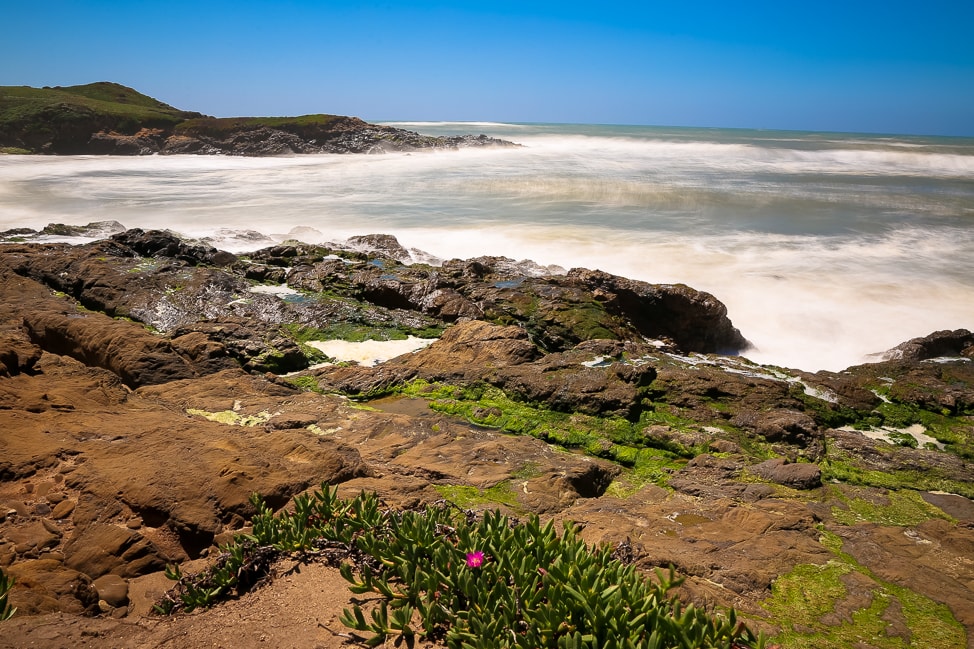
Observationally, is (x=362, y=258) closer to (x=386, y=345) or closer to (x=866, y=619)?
(x=386, y=345)

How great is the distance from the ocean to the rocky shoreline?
4.84m

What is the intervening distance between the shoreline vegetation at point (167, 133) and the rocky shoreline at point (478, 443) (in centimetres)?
5753

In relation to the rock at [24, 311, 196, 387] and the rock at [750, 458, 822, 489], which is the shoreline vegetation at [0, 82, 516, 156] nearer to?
the rock at [24, 311, 196, 387]

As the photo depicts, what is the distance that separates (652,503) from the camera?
14.6 feet

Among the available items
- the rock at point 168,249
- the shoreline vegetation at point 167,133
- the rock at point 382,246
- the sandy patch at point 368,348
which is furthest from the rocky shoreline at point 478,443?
the shoreline vegetation at point 167,133

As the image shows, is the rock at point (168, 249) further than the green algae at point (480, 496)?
Yes

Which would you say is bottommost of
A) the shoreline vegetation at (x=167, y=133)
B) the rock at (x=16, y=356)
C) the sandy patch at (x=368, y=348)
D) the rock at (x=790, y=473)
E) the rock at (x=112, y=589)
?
the rock at (x=790, y=473)

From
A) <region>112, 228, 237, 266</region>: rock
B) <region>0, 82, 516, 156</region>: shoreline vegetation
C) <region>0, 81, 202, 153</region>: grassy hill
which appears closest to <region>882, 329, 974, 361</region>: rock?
<region>112, 228, 237, 266</region>: rock

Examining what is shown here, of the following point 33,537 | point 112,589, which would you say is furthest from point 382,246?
point 112,589

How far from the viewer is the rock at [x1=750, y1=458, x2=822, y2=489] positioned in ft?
16.0

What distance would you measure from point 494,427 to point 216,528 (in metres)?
3.13

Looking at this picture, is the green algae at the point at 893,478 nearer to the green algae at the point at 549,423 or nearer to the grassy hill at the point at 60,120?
the green algae at the point at 549,423

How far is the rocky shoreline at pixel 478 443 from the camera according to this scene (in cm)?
305

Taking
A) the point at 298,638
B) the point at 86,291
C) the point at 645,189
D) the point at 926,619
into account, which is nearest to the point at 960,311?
the point at 926,619
